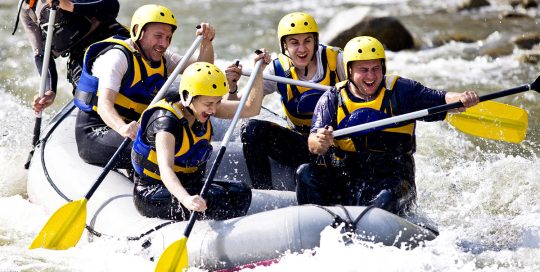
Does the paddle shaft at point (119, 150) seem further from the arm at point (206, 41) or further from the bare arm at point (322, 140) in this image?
the bare arm at point (322, 140)

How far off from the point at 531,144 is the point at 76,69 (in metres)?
4.39

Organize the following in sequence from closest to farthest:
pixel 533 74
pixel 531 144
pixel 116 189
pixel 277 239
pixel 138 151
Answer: pixel 277 239 < pixel 138 151 < pixel 116 189 < pixel 531 144 < pixel 533 74

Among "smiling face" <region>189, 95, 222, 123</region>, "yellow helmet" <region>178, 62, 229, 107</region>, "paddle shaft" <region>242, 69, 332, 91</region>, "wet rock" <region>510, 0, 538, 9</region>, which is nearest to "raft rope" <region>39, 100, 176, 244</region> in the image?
"smiling face" <region>189, 95, 222, 123</region>

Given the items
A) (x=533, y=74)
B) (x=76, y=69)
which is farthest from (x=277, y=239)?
(x=533, y=74)

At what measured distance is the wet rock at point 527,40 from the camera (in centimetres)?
1288

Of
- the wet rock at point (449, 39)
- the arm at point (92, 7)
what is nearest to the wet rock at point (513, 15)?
the wet rock at point (449, 39)

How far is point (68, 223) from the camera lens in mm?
6121

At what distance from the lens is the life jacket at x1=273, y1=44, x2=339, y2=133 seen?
682 cm

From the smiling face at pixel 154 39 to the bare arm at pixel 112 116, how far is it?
0.38m

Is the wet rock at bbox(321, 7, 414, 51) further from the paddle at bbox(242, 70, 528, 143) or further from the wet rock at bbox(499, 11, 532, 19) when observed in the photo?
the paddle at bbox(242, 70, 528, 143)

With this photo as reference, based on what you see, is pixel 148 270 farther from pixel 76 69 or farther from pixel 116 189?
pixel 76 69

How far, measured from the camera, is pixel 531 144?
9.20 m

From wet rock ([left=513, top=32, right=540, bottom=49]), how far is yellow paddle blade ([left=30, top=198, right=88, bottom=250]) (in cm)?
830

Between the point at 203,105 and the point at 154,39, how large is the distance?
1.09 meters
